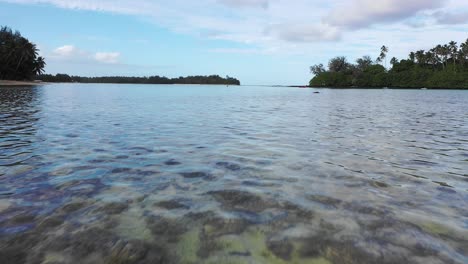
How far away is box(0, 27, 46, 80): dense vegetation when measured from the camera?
105312mm

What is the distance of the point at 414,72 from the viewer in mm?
163125

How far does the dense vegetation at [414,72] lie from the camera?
499 feet

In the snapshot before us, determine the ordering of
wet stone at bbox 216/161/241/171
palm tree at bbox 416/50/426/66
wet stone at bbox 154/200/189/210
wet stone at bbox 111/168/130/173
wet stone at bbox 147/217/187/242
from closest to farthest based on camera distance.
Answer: wet stone at bbox 147/217/187/242 → wet stone at bbox 154/200/189/210 → wet stone at bbox 111/168/130/173 → wet stone at bbox 216/161/241/171 → palm tree at bbox 416/50/426/66

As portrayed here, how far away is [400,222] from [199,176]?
4.52 m

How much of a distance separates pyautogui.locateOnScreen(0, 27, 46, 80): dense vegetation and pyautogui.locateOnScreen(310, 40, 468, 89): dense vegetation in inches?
5918

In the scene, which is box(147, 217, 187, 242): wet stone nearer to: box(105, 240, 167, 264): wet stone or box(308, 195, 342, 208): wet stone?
box(105, 240, 167, 264): wet stone

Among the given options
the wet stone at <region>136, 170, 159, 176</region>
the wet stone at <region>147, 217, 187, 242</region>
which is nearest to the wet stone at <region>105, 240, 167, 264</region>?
the wet stone at <region>147, 217, 187, 242</region>

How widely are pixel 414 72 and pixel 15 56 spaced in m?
173

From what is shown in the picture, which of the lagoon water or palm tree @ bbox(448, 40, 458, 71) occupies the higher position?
palm tree @ bbox(448, 40, 458, 71)

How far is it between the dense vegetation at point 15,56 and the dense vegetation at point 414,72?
150317 mm

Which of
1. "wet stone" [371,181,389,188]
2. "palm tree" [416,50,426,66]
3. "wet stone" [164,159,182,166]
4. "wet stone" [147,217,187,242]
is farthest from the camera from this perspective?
"palm tree" [416,50,426,66]

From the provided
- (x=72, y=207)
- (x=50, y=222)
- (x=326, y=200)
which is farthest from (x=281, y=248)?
(x=72, y=207)

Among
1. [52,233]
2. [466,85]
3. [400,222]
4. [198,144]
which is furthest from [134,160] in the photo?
[466,85]

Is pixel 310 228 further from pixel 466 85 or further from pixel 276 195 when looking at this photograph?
pixel 466 85
